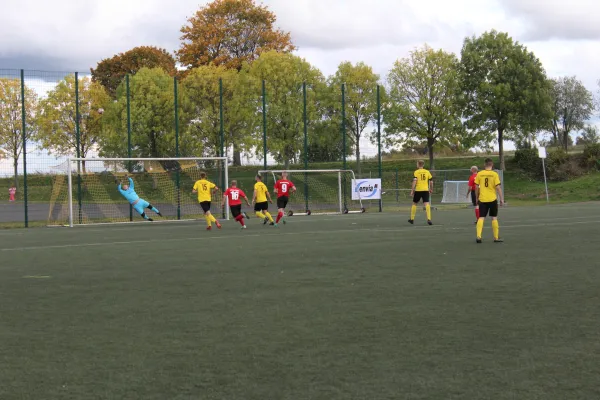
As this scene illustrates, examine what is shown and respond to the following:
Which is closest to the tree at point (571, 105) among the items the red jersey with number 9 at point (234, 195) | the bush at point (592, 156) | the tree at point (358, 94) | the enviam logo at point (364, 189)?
the bush at point (592, 156)

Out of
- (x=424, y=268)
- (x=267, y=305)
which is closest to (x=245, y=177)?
(x=424, y=268)

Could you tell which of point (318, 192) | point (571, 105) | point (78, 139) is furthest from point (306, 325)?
point (571, 105)

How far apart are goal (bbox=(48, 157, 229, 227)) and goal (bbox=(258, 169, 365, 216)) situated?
3596mm

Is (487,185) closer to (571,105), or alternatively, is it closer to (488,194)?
(488,194)

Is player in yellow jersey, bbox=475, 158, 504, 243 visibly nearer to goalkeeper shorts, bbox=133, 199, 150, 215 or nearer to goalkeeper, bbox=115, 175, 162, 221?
goalkeeper, bbox=115, 175, 162, 221

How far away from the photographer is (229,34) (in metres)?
61.7

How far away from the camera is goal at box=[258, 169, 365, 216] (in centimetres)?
3203

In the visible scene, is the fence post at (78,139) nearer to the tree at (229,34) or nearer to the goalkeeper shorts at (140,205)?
the goalkeeper shorts at (140,205)

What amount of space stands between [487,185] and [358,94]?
112ft

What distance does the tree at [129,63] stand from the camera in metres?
64.7

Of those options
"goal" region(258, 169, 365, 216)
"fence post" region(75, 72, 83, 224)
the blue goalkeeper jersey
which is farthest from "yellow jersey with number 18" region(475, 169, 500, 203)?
"goal" region(258, 169, 365, 216)

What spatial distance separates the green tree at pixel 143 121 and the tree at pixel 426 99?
24415 mm

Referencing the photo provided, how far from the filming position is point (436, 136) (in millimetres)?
54156

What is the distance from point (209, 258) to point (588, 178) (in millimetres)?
42058
